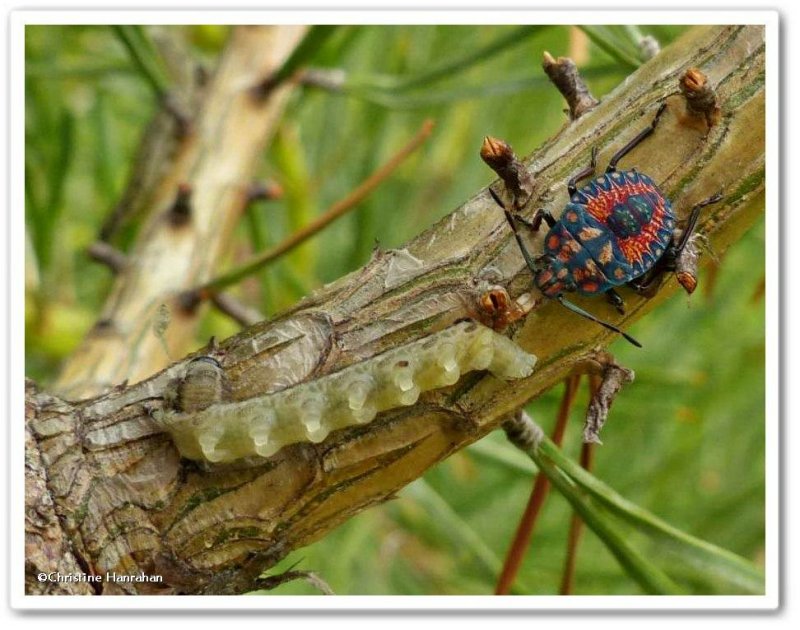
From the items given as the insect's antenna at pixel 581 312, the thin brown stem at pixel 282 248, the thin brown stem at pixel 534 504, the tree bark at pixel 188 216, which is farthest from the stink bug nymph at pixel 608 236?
the tree bark at pixel 188 216

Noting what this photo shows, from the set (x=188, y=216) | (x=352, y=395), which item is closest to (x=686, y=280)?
(x=352, y=395)

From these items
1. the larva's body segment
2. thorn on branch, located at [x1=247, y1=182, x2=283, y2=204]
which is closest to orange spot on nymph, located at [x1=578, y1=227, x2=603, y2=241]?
the larva's body segment

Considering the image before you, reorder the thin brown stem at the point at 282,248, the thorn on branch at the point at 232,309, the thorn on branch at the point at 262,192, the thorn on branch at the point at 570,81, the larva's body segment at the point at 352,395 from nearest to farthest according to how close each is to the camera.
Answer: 1. the larva's body segment at the point at 352,395
2. the thorn on branch at the point at 570,81
3. the thin brown stem at the point at 282,248
4. the thorn on branch at the point at 232,309
5. the thorn on branch at the point at 262,192

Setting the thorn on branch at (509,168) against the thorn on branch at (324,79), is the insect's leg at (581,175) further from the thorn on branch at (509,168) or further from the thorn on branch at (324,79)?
the thorn on branch at (324,79)

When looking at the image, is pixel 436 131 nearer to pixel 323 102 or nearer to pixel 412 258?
pixel 323 102

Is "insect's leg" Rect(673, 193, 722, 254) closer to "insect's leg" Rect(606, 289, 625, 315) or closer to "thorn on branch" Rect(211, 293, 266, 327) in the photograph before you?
"insect's leg" Rect(606, 289, 625, 315)

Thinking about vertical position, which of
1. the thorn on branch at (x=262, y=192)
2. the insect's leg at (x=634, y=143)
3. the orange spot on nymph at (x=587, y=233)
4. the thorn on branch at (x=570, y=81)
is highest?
the thorn on branch at (x=262, y=192)
